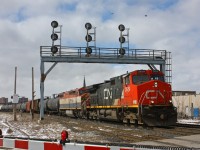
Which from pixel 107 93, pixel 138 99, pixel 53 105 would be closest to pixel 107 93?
pixel 107 93

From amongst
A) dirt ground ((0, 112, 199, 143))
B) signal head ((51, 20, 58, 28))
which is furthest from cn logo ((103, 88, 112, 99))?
signal head ((51, 20, 58, 28))

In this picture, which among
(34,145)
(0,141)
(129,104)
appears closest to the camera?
(34,145)

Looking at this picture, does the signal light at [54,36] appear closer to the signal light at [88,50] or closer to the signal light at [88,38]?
the signal light at [88,38]

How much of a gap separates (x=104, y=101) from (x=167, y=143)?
17132 mm

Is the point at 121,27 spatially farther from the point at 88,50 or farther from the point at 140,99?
the point at 140,99

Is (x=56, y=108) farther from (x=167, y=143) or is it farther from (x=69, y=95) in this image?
(x=167, y=143)

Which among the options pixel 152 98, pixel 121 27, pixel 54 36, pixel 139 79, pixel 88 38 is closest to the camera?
pixel 152 98

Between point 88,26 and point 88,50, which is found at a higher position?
point 88,26

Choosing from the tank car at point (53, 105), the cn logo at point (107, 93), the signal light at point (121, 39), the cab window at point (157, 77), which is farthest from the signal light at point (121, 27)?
the tank car at point (53, 105)

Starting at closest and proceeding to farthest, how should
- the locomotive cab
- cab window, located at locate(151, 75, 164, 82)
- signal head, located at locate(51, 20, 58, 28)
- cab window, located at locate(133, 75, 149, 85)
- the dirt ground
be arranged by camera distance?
the dirt ground → the locomotive cab → cab window, located at locate(133, 75, 149, 85) → cab window, located at locate(151, 75, 164, 82) → signal head, located at locate(51, 20, 58, 28)

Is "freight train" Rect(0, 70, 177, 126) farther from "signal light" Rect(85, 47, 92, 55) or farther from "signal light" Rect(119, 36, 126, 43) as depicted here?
"signal light" Rect(119, 36, 126, 43)

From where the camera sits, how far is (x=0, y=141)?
41.2 feet

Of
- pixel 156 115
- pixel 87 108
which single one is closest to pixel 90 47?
pixel 87 108

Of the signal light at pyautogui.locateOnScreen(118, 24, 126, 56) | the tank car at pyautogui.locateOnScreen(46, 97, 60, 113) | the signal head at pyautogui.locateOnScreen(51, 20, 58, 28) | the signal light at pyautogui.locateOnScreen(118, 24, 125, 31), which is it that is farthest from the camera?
the tank car at pyautogui.locateOnScreen(46, 97, 60, 113)
